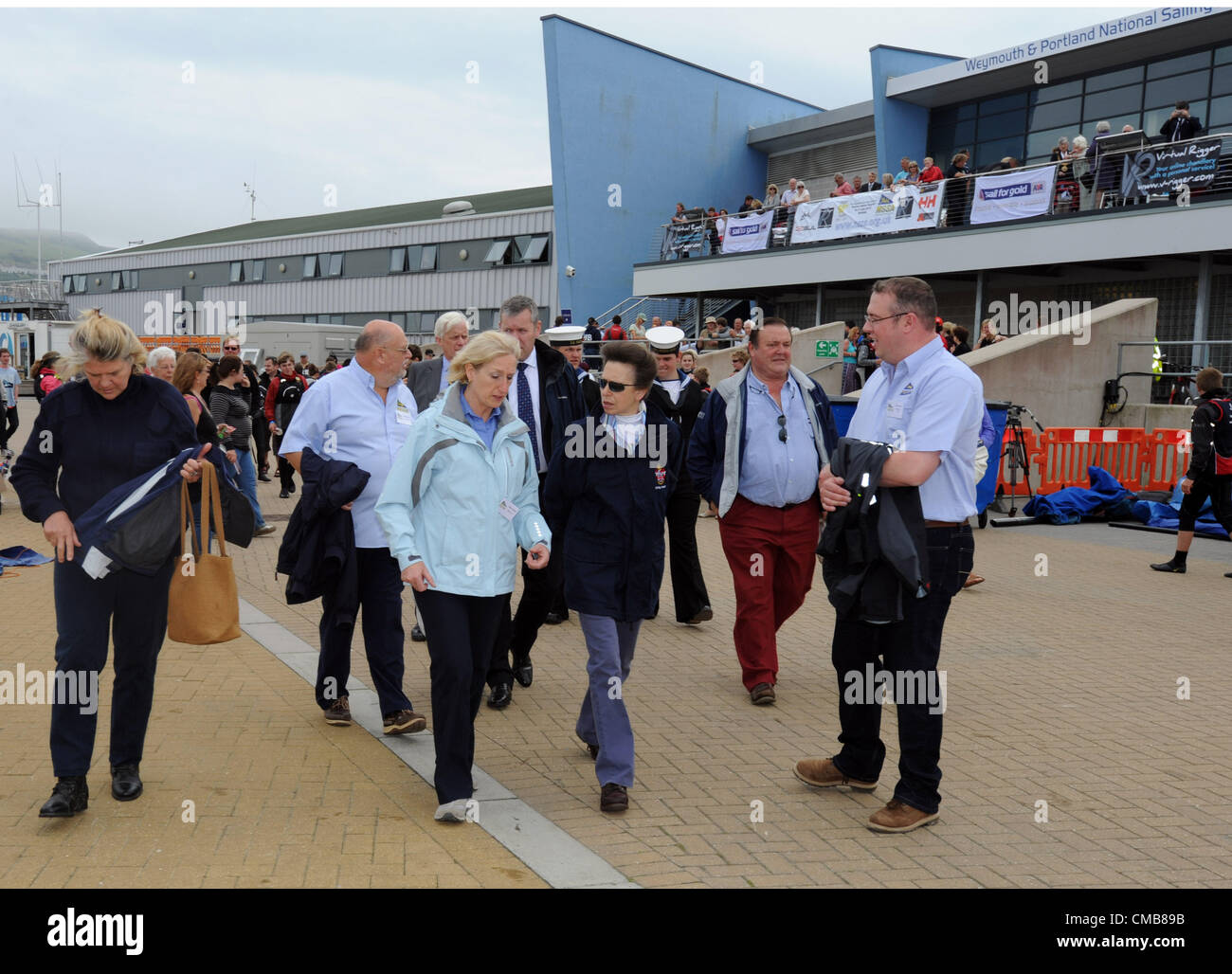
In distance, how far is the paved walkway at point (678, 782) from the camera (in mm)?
3990

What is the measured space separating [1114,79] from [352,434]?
27.3 metres

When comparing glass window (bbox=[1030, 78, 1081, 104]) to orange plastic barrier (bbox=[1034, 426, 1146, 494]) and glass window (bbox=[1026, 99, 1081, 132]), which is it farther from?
orange plastic barrier (bbox=[1034, 426, 1146, 494])

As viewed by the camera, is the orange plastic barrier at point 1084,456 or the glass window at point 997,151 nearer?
the orange plastic barrier at point 1084,456

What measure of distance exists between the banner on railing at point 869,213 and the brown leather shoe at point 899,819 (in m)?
21.0

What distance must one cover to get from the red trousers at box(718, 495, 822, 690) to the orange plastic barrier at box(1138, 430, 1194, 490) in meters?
11.7

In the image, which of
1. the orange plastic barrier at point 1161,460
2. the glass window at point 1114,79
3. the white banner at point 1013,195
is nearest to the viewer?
the orange plastic barrier at point 1161,460

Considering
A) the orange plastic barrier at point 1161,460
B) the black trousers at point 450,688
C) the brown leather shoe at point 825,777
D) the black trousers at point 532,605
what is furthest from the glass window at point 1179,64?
the black trousers at point 450,688

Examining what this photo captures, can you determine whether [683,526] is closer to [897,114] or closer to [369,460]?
[369,460]

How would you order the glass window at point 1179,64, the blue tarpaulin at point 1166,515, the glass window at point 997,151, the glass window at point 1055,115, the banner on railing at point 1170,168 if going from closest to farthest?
the blue tarpaulin at point 1166,515, the banner on railing at point 1170,168, the glass window at point 1179,64, the glass window at point 1055,115, the glass window at point 997,151

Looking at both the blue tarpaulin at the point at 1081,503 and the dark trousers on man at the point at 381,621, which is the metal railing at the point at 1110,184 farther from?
the dark trousers on man at the point at 381,621

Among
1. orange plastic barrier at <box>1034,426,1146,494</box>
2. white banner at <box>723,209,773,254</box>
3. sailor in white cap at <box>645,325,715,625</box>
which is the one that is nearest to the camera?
sailor in white cap at <box>645,325,715,625</box>

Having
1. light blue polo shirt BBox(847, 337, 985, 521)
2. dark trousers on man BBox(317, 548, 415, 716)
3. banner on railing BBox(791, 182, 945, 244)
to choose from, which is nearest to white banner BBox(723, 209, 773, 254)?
banner on railing BBox(791, 182, 945, 244)

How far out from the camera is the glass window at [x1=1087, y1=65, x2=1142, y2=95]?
26812 mm

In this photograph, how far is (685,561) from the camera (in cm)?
825
